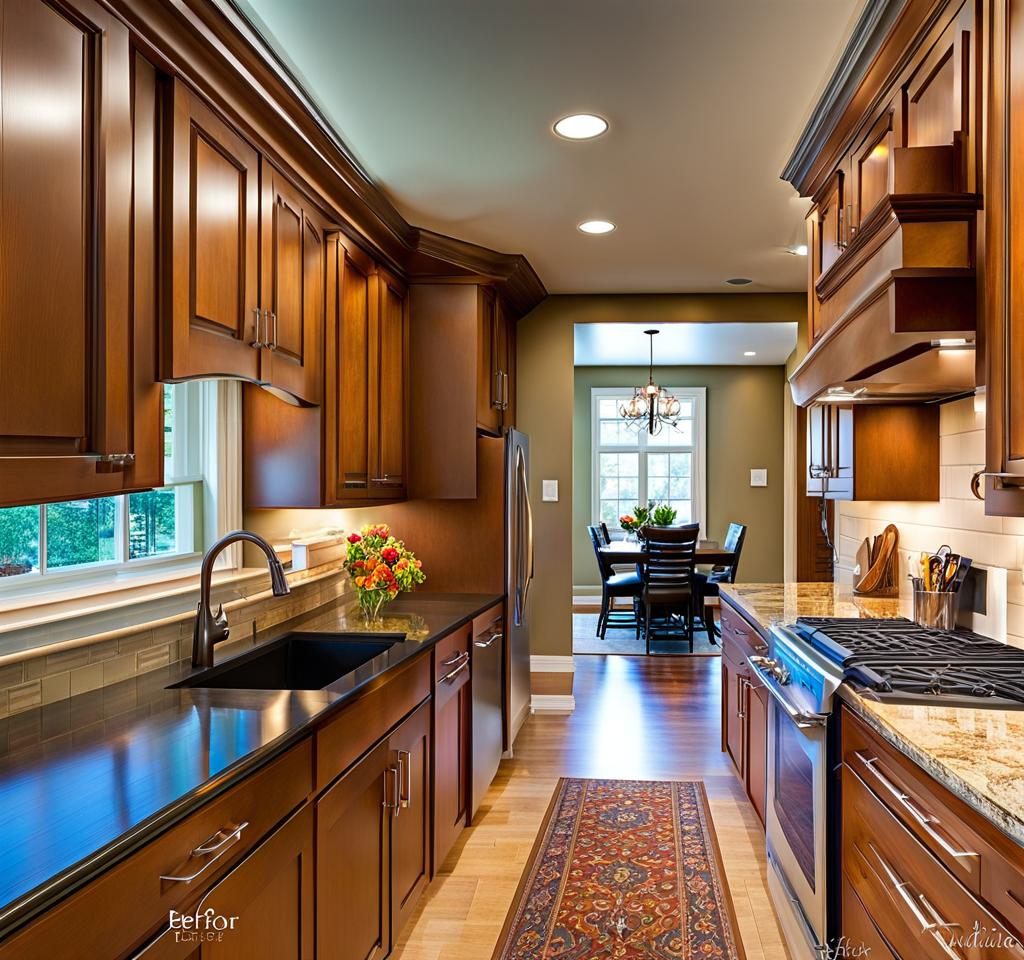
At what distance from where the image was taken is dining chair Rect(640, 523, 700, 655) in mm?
6453

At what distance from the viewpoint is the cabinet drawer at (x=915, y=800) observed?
4.14 feet

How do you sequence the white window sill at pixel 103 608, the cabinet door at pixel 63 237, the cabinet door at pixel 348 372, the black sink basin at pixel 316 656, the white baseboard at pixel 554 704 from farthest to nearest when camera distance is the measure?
1. the white baseboard at pixel 554 704
2. the cabinet door at pixel 348 372
3. the black sink basin at pixel 316 656
4. the white window sill at pixel 103 608
5. the cabinet door at pixel 63 237

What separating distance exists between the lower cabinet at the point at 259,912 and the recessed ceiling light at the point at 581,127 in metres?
2.13

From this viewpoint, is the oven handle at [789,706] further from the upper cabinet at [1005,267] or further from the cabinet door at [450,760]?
the cabinet door at [450,760]

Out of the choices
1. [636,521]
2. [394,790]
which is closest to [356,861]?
[394,790]

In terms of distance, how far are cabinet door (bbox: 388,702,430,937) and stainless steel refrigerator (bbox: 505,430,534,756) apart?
1.34m

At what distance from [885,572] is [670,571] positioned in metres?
3.28

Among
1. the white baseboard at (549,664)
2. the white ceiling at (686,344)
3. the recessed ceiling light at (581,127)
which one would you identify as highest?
the white ceiling at (686,344)

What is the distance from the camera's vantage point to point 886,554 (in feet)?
10.9

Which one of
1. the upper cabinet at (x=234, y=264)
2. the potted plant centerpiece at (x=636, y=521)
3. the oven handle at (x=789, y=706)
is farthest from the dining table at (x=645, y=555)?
the upper cabinet at (x=234, y=264)

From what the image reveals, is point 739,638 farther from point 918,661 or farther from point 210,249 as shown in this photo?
point 210,249

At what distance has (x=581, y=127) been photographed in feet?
8.68

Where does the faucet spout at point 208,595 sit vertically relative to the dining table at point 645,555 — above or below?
above

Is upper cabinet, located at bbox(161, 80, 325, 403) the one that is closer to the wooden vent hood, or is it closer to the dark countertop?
the dark countertop
